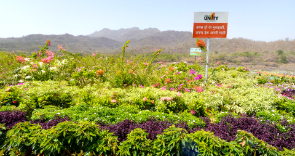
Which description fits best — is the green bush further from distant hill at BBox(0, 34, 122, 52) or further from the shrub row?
distant hill at BBox(0, 34, 122, 52)

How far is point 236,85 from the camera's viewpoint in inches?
188

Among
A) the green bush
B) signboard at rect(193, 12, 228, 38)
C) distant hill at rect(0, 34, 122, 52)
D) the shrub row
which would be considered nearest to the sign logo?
signboard at rect(193, 12, 228, 38)

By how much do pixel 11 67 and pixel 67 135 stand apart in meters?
5.48

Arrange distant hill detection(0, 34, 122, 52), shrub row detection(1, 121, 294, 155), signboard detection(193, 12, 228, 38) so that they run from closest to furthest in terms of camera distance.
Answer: shrub row detection(1, 121, 294, 155) < signboard detection(193, 12, 228, 38) < distant hill detection(0, 34, 122, 52)

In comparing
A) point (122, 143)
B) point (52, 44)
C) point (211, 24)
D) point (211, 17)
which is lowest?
point (122, 143)

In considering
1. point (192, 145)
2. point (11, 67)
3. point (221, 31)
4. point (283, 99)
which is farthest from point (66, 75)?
point (283, 99)

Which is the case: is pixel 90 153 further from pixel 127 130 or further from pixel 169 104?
pixel 169 104

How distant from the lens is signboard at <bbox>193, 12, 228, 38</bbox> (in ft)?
15.7

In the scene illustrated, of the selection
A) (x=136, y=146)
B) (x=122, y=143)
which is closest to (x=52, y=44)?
(x=122, y=143)

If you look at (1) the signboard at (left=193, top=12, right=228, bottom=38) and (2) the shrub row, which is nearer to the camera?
Answer: (2) the shrub row

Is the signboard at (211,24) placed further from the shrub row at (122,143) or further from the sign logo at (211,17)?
the shrub row at (122,143)

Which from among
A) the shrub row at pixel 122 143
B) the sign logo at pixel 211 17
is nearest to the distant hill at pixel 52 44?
the sign logo at pixel 211 17

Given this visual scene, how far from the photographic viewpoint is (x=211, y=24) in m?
4.89

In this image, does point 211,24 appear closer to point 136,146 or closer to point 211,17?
point 211,17
